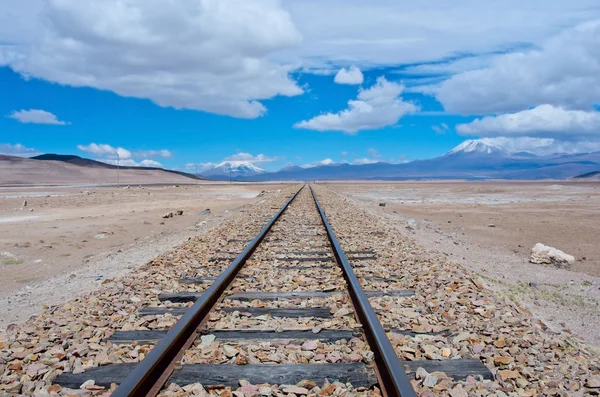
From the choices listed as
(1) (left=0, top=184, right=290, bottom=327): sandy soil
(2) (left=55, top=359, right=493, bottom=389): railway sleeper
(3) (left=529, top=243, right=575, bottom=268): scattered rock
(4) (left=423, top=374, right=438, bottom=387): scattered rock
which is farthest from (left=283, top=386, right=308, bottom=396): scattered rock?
(3) (left=529, top=243, right=575, bottom=268): scattered rock

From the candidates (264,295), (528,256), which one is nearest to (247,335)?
(264,295)

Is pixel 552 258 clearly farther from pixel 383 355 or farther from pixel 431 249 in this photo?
pixel 383 355

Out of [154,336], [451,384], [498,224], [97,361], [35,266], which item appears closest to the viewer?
[451,384]

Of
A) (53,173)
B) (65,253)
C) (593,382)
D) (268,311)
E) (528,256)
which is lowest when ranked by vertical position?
(528,256)

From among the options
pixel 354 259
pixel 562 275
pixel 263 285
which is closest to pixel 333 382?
pixel 263 285

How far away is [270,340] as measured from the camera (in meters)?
4.28

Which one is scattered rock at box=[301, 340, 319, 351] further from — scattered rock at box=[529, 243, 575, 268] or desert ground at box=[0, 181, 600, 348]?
scattered rock at box=[529, 243, 575, 268]

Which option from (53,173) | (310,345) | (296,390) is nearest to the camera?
(296,390)

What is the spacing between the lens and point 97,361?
3824mm

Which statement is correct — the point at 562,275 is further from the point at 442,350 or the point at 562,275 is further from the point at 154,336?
the point at 154,336

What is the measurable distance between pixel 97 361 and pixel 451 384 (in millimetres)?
2773

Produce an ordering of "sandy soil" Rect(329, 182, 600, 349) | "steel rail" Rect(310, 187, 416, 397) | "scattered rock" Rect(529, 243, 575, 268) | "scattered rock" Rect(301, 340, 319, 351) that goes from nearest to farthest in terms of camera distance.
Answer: "steel rail" Rect(310, 187, 416, 397) < "scattered rock" Rect(301, 340, 319, 351) < "sandy soil" Rect(329, 182, 600, 349) < "scattered rock" Rect(529, 243, 575, 268)

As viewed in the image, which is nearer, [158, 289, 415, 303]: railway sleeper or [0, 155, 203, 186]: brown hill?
[158, 289, 415, 303]: railway sleeper

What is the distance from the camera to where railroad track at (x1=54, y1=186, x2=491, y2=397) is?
11.5 ft
